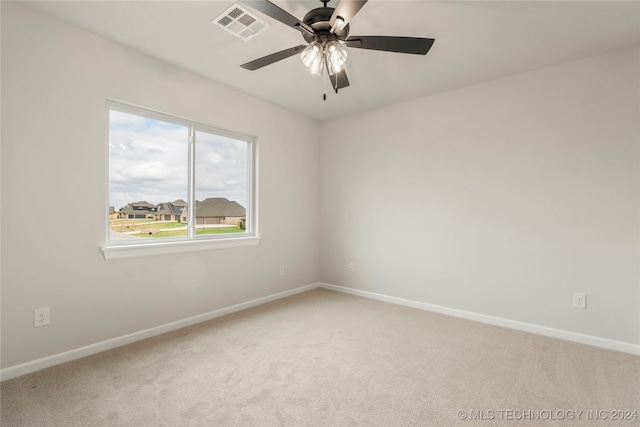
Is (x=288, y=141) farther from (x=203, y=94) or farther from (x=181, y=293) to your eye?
(x=181, y=293)

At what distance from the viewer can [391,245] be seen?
381 cm

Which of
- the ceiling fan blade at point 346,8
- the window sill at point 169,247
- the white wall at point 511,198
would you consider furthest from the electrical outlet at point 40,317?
the white wall at point 511,198

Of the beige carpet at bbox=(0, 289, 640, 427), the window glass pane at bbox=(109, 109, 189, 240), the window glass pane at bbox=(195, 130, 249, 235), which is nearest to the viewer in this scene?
the beige carpet at bbox=(0, 289, 640, 427)

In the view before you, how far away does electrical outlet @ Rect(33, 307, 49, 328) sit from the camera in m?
2.11

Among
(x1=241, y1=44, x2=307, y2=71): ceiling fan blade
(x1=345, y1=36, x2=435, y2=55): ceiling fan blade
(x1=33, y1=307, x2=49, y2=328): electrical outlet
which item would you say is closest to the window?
(x1=33, y1=307, x2=49, y2=328): electrical outlet

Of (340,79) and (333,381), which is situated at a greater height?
(340,79)

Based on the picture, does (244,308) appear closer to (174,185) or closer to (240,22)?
(174,185)

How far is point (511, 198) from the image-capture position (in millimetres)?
2996

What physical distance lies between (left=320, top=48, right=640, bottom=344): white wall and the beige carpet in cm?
44

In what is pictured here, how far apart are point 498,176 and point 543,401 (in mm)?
1991

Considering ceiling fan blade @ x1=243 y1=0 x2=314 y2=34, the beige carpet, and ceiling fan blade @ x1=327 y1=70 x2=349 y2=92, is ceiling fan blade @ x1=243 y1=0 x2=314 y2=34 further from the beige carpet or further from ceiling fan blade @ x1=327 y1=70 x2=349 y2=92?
the beige carpet

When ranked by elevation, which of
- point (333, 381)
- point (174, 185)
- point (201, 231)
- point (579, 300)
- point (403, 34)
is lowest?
point (333, 381)

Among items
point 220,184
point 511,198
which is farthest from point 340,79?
point 511,198

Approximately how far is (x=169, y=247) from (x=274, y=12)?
7.03 ft
